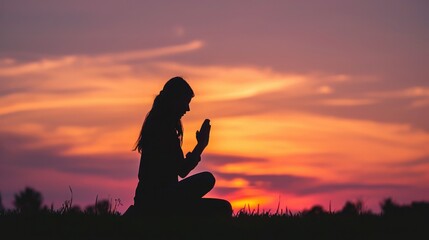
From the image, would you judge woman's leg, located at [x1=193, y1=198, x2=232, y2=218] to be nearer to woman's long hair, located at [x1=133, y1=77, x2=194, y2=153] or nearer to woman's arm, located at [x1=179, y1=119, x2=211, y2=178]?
woman's arm, located at [x1=179, y1=119, x2=211, y2=178]

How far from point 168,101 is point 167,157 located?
816 millimetres

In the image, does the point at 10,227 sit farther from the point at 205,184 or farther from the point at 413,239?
the point at 413,239

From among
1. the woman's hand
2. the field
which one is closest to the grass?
the field

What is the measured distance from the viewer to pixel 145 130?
11.0 m

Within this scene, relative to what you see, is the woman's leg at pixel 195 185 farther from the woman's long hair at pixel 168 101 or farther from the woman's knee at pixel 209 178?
the woman's long hair at pixel 168 101

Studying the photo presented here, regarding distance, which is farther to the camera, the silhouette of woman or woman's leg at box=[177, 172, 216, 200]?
woman's leg at box=[177, 172, 216, 200]

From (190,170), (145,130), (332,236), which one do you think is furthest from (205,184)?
(332,236)

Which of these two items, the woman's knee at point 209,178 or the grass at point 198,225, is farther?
the woman's knee at point 209,178

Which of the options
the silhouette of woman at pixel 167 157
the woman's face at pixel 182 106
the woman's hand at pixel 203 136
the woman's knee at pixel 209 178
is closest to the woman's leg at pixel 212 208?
the silhouette of woman at pixel 167 157

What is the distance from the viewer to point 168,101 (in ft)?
35.7

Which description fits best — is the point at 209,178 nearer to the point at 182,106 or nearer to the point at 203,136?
the point at 203,136

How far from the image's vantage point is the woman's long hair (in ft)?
35.6

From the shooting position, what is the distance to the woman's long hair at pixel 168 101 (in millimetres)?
10836

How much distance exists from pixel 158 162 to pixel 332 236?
2704 millimetres
